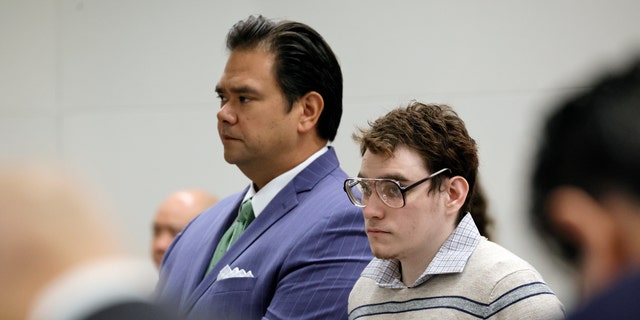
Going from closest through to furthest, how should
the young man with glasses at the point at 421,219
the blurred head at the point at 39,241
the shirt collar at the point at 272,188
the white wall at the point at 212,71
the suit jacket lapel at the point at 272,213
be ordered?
the blurred head at the point at 39,241 < the young man with glasses at the point at 421,219 < the suit jacket lapel at the point at 272,213 < the shirt collar at the point at 272,188 < the white wall at the point at 212,71

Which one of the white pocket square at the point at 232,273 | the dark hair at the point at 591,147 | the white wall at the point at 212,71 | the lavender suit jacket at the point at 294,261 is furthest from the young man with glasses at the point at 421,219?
the white wall at the point at 212,71

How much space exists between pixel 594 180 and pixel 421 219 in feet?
4.22

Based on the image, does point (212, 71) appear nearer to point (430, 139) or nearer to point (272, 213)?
point (272, 213)

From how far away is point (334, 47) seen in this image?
4305 mm

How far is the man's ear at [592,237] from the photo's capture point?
86 centimetres

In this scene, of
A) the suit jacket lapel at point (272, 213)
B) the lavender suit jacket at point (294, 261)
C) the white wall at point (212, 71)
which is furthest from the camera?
the white wall at point (212, 71)

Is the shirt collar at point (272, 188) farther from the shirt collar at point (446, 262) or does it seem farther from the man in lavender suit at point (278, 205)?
the shirt collar at point (446, 262)

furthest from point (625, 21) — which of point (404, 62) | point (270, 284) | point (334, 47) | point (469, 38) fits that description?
point (270, 284)

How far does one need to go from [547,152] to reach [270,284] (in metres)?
1.47

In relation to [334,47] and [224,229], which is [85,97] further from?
[224,229]

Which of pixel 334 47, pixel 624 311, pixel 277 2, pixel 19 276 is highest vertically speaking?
pixel 277 2

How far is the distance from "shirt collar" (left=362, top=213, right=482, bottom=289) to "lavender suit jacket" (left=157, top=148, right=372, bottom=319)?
0.36ft

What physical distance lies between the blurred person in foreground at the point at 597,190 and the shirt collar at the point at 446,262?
1192 mm

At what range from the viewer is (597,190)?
0.88 m
